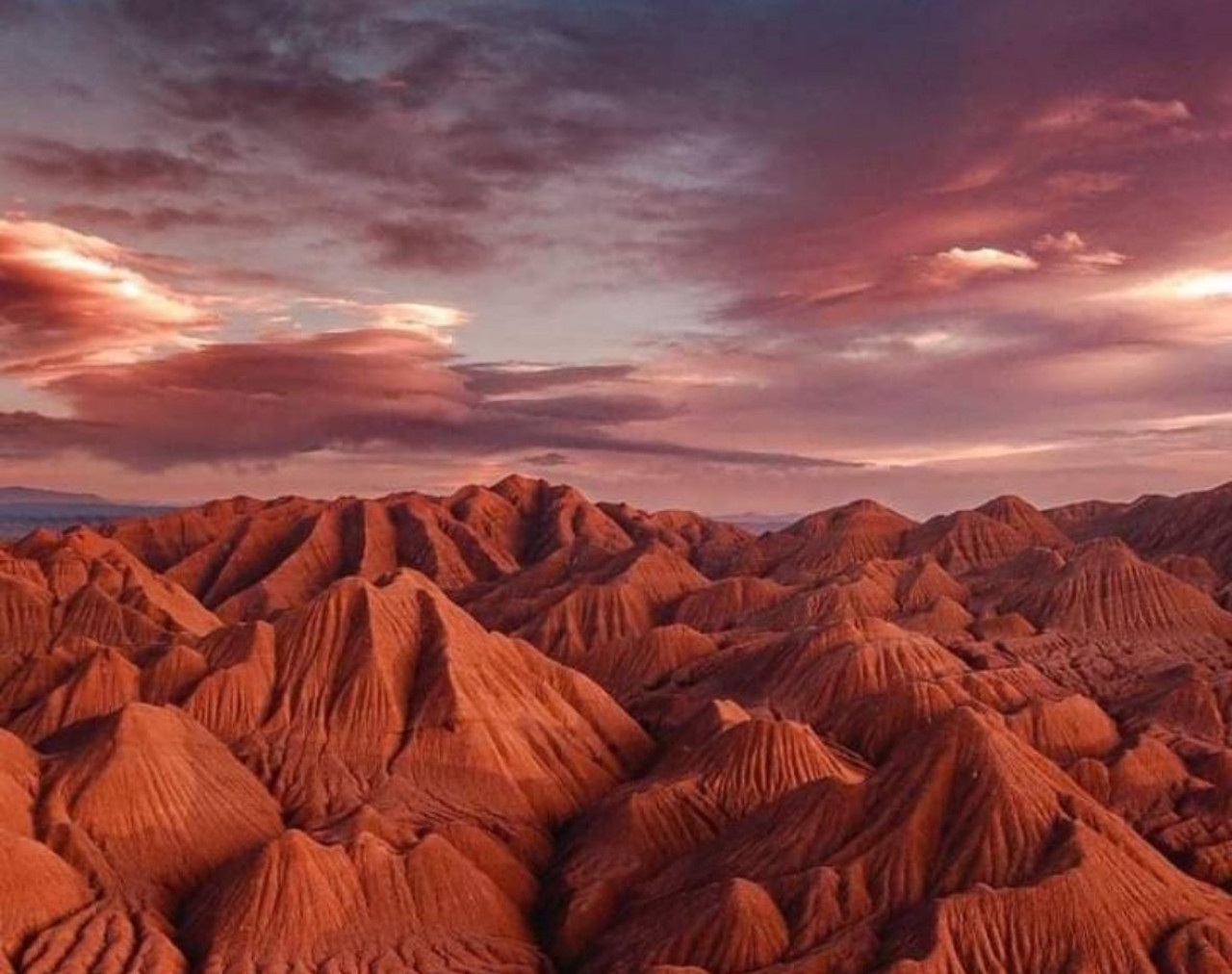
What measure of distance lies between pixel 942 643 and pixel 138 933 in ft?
239

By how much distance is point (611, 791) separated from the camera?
78000mm

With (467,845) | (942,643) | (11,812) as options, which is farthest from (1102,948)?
(942,643)

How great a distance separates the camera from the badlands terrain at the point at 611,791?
174 ft

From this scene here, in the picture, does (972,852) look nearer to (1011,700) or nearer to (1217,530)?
(1011,700)

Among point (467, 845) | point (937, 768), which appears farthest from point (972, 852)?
point (467, 845)

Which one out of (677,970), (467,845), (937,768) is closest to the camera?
(677,970)

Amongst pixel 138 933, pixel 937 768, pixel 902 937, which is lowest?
pixel 138 933

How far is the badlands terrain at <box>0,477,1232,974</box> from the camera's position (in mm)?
52938

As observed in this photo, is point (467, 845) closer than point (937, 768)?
No

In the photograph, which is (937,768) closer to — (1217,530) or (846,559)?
(1217,530)

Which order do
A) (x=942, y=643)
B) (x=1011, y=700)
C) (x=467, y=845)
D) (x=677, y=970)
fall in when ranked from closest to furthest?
(x=677, y=970), (x=467, y=845), (x=1011, y=700), (x=942, y=643)

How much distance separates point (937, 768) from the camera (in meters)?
58.9

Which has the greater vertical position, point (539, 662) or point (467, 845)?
point (539, 662)

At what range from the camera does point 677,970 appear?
4847 centimetres
